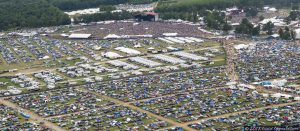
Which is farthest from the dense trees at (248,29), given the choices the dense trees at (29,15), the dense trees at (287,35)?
the dense trees at (29,15)

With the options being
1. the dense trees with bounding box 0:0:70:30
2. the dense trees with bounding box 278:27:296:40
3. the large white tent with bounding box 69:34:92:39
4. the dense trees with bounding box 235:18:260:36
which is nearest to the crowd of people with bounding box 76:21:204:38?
the large white tent with bounding box 69:34:92:39

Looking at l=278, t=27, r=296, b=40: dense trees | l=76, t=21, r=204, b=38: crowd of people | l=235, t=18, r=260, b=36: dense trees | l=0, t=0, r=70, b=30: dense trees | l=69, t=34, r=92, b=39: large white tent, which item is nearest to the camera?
l=278, t=27, r=296, b=40: dense trees

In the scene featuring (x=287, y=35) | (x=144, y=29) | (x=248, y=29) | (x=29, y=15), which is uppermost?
(x=29, y=15)

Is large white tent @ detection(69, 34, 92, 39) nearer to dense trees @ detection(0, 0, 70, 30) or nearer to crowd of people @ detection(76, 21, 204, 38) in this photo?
crowd of people @ detection(76, 21, 204, 38)

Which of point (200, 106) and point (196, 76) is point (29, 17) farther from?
point (200, 106)

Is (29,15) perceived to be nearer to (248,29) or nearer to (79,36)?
(79,36)

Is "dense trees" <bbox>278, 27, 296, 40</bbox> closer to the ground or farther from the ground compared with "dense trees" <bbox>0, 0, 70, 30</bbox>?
closer to the ground

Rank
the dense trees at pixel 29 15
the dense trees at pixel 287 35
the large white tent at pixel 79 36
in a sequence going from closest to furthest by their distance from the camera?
the dense trees at pixel 287 35 < the large white tent at pixel 79 36 < the dense trees at pixel 29 15

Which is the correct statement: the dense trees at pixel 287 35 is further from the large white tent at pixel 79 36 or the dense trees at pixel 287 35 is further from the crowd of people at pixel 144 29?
the large white tent at pixel 79 36

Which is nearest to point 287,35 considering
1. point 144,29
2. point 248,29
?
point 248,29
